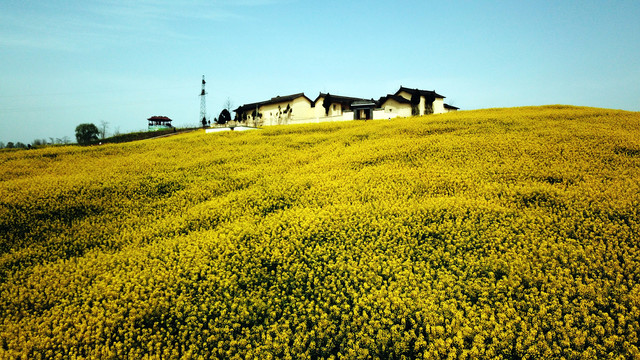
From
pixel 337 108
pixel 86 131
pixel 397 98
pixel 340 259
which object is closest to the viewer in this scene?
pixel 340 259

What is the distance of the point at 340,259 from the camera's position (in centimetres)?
1029

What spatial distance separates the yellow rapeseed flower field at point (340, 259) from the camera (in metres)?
7.75

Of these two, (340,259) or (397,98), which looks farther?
(397,98)

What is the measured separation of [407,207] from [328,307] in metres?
6.20

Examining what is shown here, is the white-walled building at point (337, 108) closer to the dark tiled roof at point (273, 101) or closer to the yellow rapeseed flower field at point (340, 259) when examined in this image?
the dark tiled roof at point (273, 101)

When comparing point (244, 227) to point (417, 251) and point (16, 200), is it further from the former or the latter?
point (16, 200)

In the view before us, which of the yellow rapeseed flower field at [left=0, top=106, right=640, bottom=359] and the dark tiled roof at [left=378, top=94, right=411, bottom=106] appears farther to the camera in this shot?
the dark tiled roof at [left=378, top=94, right=411, bottom=106]

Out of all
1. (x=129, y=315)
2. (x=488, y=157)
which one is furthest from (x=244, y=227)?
(x=488, y=157)

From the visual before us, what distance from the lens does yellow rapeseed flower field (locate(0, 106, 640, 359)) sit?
775 cm

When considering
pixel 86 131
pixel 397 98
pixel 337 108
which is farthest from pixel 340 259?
pixel 86 131

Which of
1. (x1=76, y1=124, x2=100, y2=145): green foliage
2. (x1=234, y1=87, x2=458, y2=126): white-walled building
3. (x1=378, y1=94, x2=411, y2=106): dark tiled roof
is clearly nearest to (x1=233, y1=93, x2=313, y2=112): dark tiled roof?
(x1=234, y1=87, x2=458, y2=126): white-walled building

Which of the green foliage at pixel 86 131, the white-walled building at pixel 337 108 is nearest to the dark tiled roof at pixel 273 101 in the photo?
the white-walled building at pixel 337 108

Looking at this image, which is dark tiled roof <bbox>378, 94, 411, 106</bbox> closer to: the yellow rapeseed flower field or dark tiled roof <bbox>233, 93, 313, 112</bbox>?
dark tiled roof <bbox>233, 93, 313, 112</bbox>

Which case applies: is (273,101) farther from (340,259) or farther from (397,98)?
(340,259)
